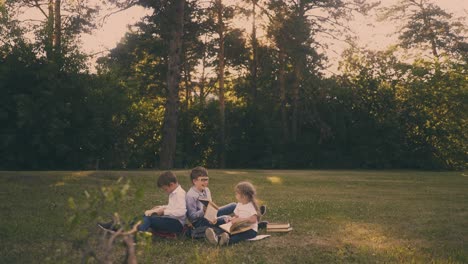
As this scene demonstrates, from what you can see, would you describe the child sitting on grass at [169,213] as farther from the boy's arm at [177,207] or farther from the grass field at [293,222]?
the grass field at [293,222]

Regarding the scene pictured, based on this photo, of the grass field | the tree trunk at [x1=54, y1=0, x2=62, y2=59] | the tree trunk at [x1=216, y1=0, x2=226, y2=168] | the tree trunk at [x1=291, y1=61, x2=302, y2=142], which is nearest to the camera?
the grass field

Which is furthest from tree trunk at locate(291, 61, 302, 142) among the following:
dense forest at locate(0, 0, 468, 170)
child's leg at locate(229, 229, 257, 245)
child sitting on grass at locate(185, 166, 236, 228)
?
child's leg at locate(229, 229, 257, 245)

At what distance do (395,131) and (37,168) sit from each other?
24.4m

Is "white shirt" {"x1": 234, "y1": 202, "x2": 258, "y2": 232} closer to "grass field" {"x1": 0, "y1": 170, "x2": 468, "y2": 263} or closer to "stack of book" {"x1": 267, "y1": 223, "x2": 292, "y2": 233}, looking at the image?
"grass field" {"x1": 0, "y1": 170, "x2": 468, "y2": 263}

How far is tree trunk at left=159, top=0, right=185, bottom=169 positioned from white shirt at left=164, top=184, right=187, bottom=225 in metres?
19.6

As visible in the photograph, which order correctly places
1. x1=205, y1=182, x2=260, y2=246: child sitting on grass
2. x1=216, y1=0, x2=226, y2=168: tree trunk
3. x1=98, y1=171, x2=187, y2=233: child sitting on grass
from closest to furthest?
1. x1=205, y1=182, x2=260, y2=246: child sitting on grass
2. x1=98, y1=171, x2=187, y2=233: child sitting on grass
3. x1=216, y1=0, x2=226, y2=168: tree trunk

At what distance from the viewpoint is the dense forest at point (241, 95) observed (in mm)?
30250

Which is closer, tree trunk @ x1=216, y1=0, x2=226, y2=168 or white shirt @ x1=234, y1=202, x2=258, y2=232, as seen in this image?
white shirt @ x1=234, y1=202, x2=258, y2=232

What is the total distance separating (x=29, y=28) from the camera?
36.1 m

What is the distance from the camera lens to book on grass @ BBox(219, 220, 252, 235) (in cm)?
939

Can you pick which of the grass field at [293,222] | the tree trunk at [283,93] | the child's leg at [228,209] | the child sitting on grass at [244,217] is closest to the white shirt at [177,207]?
the grass field at [293,222]

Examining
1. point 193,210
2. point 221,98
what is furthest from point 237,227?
point 221,98

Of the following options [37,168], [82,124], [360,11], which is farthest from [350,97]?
[37,168]

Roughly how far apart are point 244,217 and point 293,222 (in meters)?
2.56
